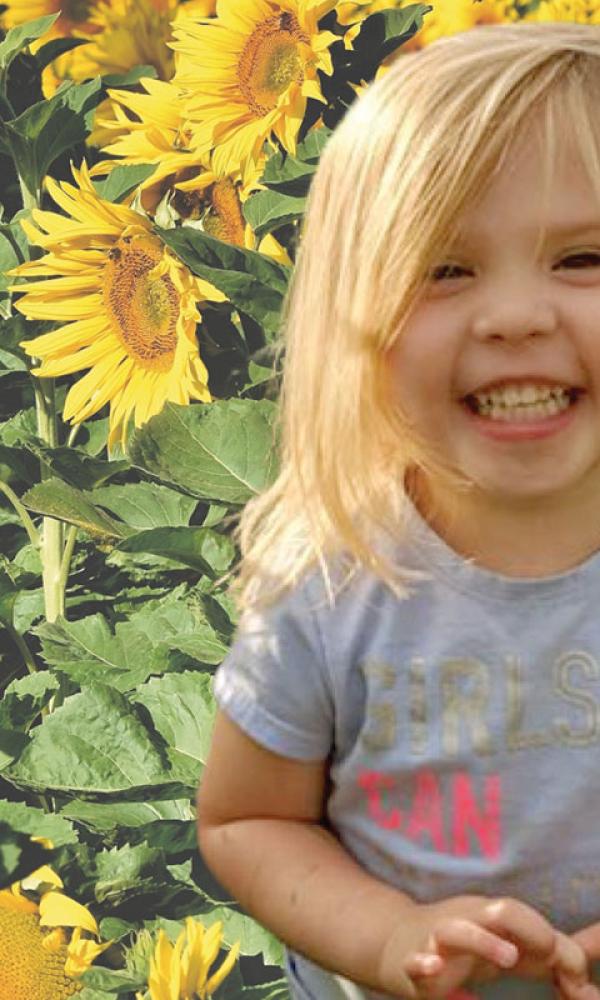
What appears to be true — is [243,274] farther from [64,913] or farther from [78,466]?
[64,913]

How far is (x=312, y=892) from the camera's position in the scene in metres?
1.18

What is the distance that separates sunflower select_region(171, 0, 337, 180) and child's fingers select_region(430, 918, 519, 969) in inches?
39.5

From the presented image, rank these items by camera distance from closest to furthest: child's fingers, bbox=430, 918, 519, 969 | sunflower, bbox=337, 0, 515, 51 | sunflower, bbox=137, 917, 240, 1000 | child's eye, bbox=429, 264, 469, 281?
child's fingers, bbox=430, 918, 519, 969, child's eye, bbox=429, 264, 469, 281, sunflower, bbox=337, 0, 515, 51, sunflower, bbox=137, 917, 240, 1000

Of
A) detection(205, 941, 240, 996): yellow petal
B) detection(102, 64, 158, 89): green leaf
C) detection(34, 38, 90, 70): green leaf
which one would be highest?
detection(34, 38, 90, 70): green leaf

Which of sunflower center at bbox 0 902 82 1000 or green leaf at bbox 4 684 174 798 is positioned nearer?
green leaf at bbox 4 684 174 798

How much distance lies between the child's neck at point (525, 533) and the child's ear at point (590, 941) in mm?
208

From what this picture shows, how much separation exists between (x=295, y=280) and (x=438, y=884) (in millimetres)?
391

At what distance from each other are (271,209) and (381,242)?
2.49 ft

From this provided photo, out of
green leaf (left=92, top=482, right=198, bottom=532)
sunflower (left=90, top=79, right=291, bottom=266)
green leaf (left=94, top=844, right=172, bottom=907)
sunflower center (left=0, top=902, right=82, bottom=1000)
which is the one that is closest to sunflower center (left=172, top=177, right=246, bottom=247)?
sunflower (left=90, top=79, right=291, bottom=266)

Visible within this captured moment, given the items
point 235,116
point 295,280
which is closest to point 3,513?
point 235,116

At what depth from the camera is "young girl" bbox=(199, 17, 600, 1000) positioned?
1.11m

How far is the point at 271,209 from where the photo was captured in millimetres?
1886

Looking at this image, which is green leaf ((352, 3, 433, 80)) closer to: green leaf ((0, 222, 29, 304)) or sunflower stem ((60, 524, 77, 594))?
green leaf ((0, 222, 29, 304))

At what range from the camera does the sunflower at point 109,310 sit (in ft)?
6.30
